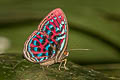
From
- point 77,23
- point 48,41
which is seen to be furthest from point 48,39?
point 77,23

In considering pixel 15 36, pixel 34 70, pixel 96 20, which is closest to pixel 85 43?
pixel 96 20

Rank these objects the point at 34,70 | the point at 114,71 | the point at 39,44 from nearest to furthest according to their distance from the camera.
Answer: the point at 34,70 < the point at 39,44 < the point at 114,71

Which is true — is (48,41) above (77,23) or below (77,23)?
below

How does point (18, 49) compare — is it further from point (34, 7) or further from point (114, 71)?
point (114, 71)

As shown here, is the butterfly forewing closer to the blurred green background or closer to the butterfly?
the butterfly

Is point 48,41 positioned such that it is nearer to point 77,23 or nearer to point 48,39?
point 48,39

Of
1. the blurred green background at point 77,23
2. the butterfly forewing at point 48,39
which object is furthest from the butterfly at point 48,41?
the blurred green background at point 77,23

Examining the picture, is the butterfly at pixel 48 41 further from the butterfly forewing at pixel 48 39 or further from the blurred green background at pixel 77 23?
the blurred green background at pixel 77 23
